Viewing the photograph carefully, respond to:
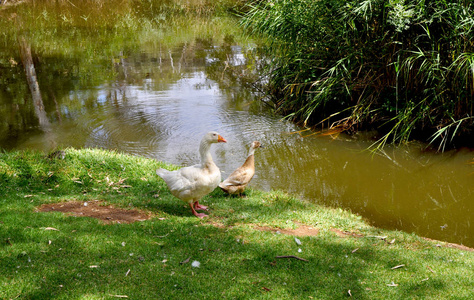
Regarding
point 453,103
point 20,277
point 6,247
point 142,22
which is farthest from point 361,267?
point 142,22

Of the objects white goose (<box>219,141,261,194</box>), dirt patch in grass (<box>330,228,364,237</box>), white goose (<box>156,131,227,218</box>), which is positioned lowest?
dirt patch in grass (<box>330,228,364,237</box>)

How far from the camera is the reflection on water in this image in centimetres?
777

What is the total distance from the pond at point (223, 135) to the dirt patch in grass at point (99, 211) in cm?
297

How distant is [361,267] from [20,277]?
3.53 metres

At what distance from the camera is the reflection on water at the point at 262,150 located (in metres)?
7.77

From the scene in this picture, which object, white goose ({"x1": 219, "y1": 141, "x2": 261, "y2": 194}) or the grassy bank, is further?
white goose ({"x1": 219, "y1": 141, "x2": 261, "y2": 194})

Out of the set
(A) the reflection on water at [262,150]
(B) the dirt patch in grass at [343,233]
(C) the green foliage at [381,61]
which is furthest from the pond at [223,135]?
(B) the dirt patch in grass at [343,233]

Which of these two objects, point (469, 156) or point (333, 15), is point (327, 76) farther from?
point (469, 156)

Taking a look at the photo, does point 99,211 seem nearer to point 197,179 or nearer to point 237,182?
point 197,179

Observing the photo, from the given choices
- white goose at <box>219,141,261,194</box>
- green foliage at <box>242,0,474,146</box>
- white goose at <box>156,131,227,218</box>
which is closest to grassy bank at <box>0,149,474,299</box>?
white goose at <box>219,141,261,194</box>

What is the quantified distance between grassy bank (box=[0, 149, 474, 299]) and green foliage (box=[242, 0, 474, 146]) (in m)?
4.10

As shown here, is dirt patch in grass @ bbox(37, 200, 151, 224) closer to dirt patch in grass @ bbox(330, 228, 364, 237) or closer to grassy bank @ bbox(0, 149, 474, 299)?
grassy bank @ bbox(0, 149, 474, 299)

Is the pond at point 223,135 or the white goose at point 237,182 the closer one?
the white goose at point 237,182

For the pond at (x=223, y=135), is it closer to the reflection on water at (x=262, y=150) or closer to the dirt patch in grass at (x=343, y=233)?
the reflection on water at (x=262, y=150)
